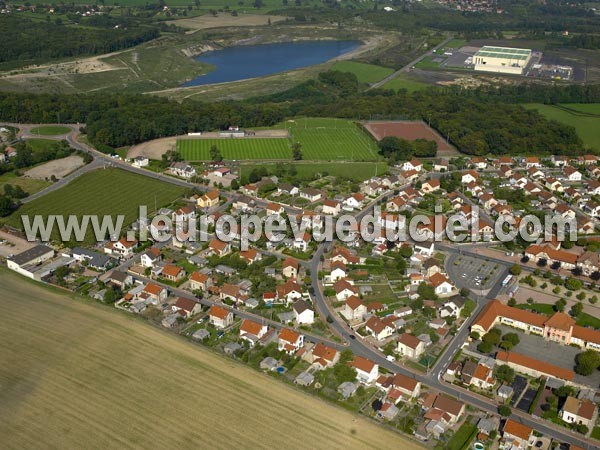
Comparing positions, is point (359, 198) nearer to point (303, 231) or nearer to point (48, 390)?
point (303, 231)

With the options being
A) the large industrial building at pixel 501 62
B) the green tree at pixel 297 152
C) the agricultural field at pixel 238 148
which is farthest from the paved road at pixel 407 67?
the green tree at pixel 297 152

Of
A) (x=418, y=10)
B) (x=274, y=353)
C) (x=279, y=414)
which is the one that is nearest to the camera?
(x=279, y=414)

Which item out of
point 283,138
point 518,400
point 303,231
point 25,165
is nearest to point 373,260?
point 303,231

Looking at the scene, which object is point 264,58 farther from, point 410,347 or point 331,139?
point 410,347

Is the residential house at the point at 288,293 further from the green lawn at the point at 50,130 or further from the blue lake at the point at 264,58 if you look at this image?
the blue lake at the point at 264,58

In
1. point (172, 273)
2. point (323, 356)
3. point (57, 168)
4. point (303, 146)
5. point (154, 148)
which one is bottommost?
point (323, 356)

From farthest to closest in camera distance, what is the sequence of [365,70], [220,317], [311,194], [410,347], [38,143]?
[365,70], [38,143], [311,194], [220,317], [410,347]

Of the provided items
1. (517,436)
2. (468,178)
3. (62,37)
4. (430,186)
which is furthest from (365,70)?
(517,436)
